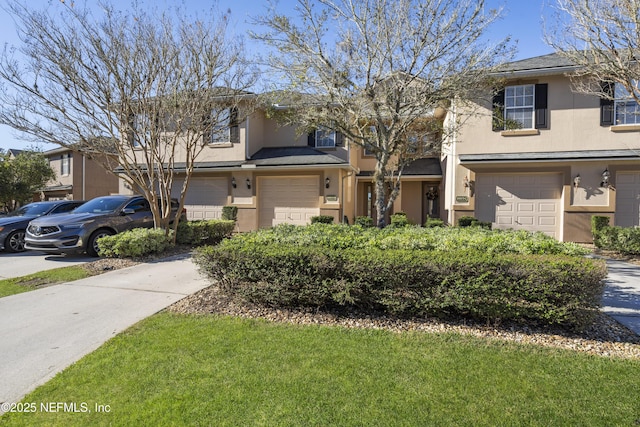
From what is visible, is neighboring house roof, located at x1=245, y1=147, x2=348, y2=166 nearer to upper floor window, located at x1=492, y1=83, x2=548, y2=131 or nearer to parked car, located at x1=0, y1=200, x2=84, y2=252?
upper floor window, located at x1=492, y1=83, x2=548, y2=131

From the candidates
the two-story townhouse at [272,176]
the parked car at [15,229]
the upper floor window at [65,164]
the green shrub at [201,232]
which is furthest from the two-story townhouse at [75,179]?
the green shrub at [201,232]

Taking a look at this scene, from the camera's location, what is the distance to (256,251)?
4852mm

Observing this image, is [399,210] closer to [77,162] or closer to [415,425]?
[415,425]

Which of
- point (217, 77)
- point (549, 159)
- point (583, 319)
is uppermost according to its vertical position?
point (217, 77)

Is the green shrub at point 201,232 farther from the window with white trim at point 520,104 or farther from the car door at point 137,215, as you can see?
the window with white trim at point 520,104

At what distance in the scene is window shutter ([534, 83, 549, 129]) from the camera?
37.3 ft

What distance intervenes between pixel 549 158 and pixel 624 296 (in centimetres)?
672

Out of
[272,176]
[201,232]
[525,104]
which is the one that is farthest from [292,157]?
[525,104]

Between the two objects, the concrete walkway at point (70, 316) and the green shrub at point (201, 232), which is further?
the green shrub at point (201, 232)

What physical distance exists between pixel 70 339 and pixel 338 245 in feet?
11.8

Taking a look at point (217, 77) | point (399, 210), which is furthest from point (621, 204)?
point (217, 77)

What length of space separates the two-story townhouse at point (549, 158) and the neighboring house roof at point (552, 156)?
1.0 inches

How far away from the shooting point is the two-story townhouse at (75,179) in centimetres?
2264

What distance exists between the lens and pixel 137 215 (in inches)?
405
